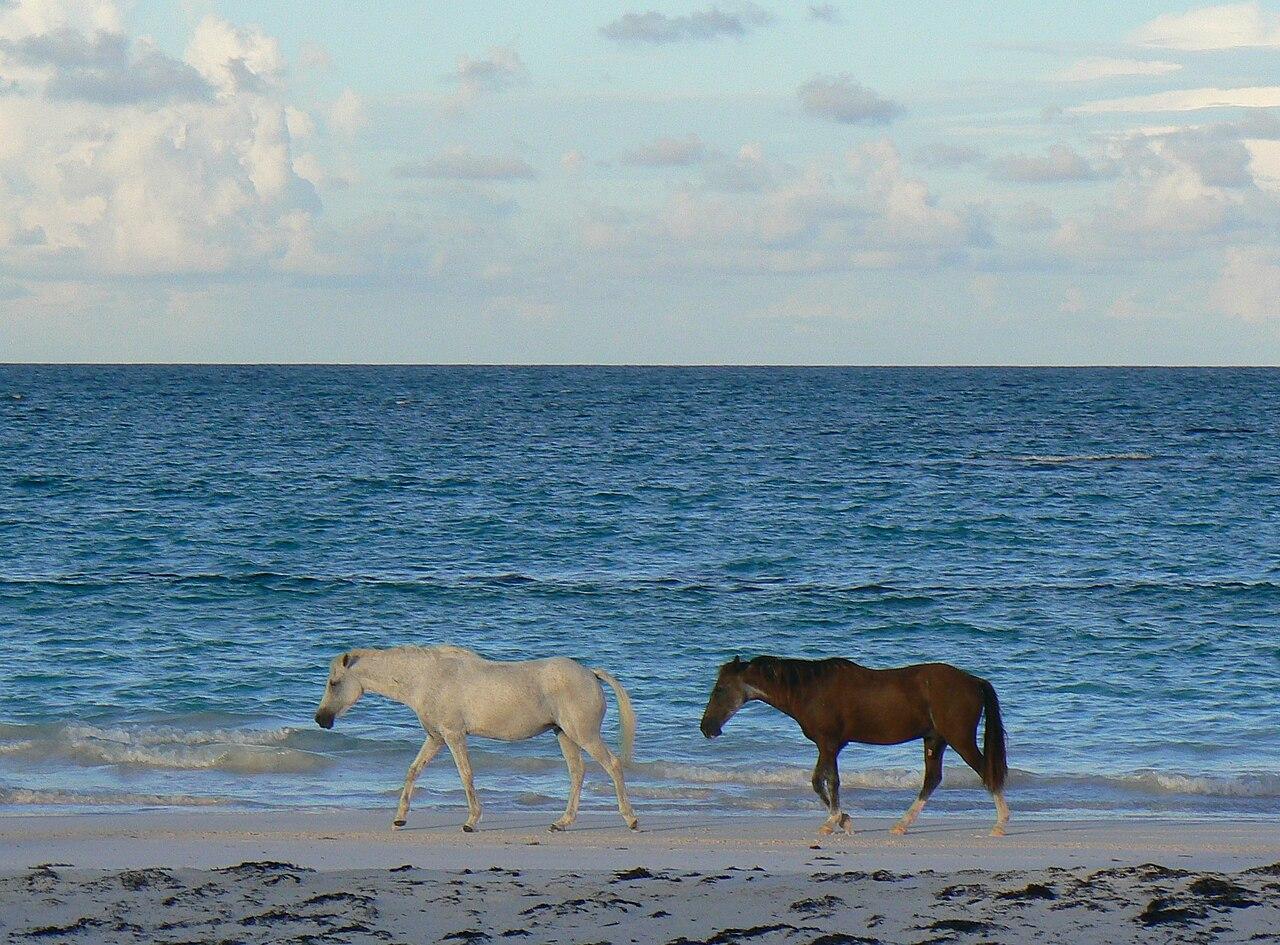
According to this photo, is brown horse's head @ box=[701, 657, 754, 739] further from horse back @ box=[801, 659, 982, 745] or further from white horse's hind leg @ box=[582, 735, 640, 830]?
white horse's hind leg @ box=[582, 735, 640, 830]

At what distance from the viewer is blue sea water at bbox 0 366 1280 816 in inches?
542

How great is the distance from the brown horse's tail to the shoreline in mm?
368

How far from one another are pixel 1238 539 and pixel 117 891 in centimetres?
2833

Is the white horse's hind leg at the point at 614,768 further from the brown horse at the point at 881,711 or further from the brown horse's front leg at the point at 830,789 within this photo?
the brown horse's front leg at the point at 830,789

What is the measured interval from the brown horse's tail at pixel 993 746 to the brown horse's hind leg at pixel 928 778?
319mm

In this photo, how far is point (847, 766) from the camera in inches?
546

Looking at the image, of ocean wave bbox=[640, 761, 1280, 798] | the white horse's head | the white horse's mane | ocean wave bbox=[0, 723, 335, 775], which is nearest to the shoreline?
the white horse's head

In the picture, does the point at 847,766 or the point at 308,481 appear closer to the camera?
the point at 847,766

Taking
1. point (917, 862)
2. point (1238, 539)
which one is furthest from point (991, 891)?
point (1238, 539)

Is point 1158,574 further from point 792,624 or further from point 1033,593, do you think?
point 792,624

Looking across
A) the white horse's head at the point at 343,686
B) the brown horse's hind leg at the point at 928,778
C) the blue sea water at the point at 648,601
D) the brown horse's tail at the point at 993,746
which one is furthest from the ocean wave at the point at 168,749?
the brown horse's tail at the point at 993,746

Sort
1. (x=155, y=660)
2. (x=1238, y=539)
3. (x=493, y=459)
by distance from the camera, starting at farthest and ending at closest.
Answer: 1. (x=493, y=459)
2. (x=1238, y=539)
3. (x=155, y=660)

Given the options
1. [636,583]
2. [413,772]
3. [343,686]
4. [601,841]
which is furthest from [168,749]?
[636,583]

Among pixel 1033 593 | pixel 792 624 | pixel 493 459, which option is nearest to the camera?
pixel 792 624
